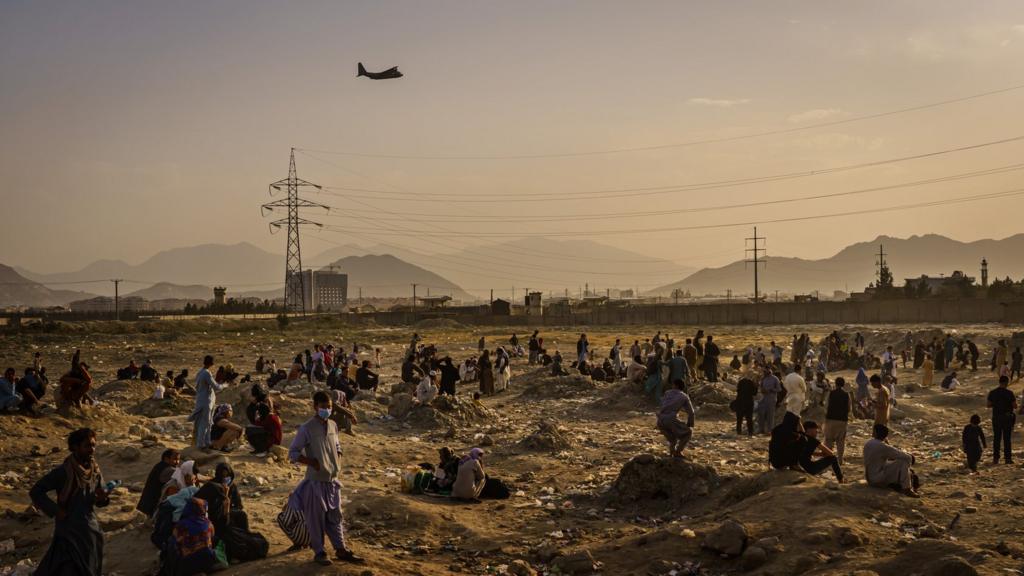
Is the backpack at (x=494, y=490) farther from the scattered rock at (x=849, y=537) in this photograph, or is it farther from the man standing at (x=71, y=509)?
the man standing at (x=71, y=509)

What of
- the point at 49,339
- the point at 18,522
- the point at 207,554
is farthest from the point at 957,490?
the point at 49,339

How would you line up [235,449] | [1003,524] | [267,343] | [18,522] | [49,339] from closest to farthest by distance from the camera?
1. [1003,524]
2. [18,522]
3. [235,449]
4. [267,343]
5. [49,339]

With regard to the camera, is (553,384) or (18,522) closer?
(18,522)

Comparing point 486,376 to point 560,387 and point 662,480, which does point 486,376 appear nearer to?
point 560,387

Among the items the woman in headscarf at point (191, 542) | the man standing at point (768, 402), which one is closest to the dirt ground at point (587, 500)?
the woman in headscarf at point (191, 542)

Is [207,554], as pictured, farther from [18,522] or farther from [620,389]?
[620,389]

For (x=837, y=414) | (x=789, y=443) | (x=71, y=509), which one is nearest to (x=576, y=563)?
(x=789, y=443)
